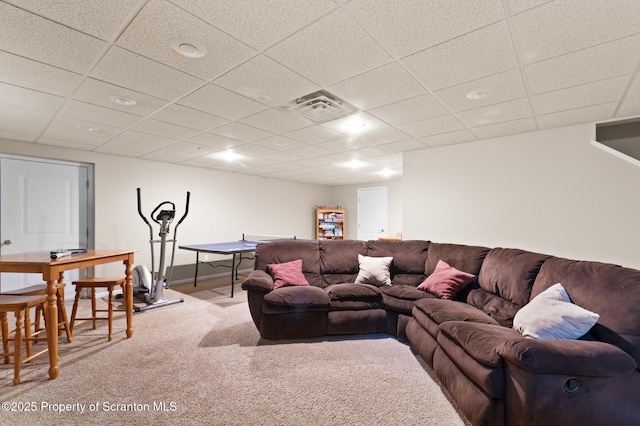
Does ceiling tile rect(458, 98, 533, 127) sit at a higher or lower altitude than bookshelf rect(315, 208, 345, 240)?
higher

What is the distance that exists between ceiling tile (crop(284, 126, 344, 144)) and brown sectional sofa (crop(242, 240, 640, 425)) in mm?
1413

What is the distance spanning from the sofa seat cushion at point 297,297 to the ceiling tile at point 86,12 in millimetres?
2387

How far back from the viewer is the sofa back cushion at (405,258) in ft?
11.7

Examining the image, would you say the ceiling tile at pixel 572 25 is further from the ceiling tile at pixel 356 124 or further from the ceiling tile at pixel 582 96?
the ceiling tile at pixel 356 124

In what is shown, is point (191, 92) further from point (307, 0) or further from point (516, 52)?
point (516, 52)

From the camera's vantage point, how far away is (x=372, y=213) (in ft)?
27.2

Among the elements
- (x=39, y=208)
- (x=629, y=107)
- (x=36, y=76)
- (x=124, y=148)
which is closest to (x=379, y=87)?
(x=629, y=107)

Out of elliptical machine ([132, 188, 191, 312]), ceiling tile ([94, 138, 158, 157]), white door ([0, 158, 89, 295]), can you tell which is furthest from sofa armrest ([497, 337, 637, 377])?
white door ([0, 158, 89, 295])

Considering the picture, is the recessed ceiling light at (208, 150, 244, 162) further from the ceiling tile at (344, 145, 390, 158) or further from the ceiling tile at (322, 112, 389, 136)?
the ceiling tile at (322, 112, 389, 136)

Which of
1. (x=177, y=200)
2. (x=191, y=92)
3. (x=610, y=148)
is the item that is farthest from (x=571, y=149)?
(x=177, y=200)

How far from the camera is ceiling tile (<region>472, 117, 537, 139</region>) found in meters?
3.28

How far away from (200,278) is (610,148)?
664 centimetres

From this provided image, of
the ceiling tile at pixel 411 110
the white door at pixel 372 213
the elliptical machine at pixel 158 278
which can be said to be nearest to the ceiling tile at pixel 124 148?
the elliptical machine at pixel 158 278

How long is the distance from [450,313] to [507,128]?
2478 mm
